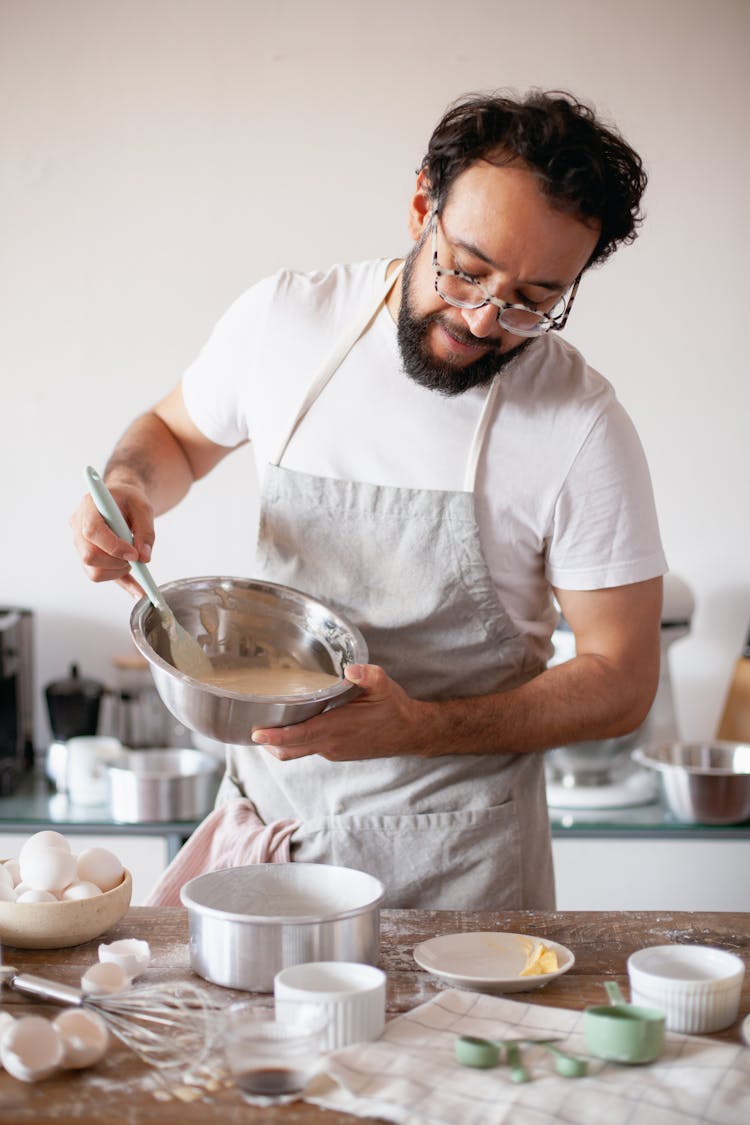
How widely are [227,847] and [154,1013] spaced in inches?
20.6

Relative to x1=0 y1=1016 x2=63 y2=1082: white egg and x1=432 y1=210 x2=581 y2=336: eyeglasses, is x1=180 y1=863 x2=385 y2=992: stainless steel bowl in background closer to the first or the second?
x1=0 y1=1016 x2=63 y2=1082: white egg

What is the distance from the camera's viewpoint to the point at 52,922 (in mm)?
1360

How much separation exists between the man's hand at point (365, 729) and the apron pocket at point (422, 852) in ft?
0.40

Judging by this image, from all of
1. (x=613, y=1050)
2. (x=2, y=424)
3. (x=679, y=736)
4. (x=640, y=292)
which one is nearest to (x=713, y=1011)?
(x=613, y=1050)

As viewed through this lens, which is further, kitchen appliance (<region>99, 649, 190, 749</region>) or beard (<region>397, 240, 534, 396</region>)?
kitchen appliance (<region>99, 649, 190, 749</region>)

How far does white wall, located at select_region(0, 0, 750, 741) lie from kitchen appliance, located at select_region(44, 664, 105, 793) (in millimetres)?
265

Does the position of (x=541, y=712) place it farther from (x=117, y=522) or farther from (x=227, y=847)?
(x=117, y=522)

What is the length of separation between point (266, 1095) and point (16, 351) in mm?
2421

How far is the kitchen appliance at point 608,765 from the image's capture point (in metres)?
2.74

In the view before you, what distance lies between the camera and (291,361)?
6.05ft

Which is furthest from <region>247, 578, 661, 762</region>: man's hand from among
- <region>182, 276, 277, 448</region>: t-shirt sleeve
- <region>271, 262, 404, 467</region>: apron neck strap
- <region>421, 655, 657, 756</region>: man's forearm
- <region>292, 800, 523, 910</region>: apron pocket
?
<region>182, 276, 277, 448</region>: t-shirt sleeve

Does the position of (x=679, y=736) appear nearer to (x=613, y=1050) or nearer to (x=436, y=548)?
(x=436, y=548)

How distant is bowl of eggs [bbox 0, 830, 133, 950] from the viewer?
1.36m

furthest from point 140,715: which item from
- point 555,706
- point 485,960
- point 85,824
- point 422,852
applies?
point 485,960
